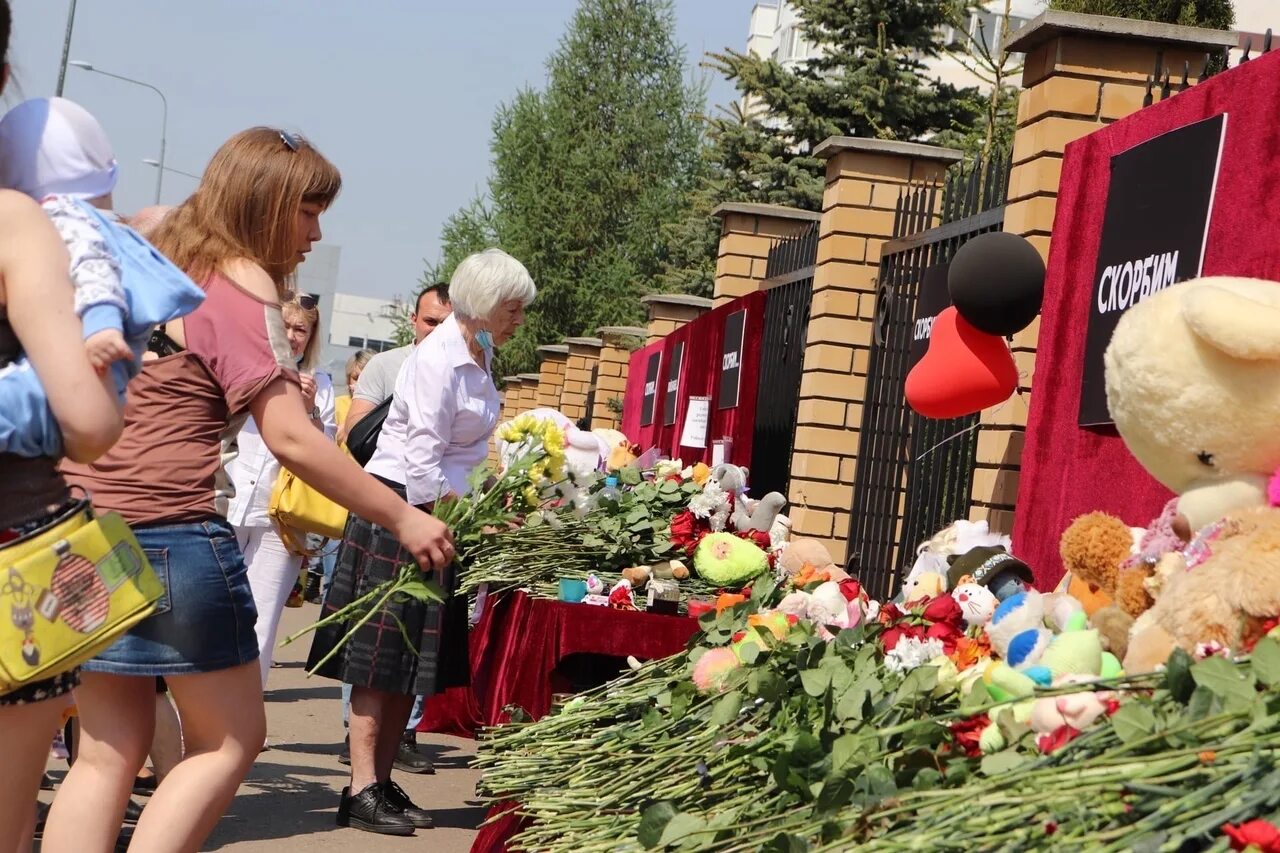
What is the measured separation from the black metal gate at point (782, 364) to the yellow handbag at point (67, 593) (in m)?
6.06

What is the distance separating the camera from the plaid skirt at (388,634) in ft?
17.3

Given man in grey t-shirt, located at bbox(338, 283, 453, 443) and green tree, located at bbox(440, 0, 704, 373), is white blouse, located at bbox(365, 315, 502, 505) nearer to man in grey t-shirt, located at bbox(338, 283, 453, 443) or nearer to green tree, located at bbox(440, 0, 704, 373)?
man in grey t-shirt, located at bbox(338, 283, 453, 443)

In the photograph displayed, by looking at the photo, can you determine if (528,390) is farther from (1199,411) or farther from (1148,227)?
(1199,411)

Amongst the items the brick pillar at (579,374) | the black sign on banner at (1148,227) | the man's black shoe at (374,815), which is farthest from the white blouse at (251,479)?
the brick pillar at (579,374)

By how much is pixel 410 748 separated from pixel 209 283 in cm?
405

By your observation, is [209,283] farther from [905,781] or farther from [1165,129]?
[1165,129]

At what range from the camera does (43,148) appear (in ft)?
8.18

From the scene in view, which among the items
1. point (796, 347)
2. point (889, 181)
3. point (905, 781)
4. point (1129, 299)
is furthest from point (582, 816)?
point (796, 347)

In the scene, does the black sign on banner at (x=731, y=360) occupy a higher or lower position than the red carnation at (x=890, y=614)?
higher

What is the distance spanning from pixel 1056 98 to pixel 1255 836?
149 inches

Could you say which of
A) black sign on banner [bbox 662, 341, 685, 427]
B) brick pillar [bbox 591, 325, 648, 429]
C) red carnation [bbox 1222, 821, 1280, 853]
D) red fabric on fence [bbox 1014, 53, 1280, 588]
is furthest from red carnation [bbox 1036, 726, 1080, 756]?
brick pillar [bbox 591, 325, 648, 429]

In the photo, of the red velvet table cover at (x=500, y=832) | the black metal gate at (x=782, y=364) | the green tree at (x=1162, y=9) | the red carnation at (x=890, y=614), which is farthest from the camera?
the green tree at (x=1162, y=9)

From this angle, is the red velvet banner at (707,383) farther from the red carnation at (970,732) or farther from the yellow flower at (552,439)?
the red carnation at (970,732)

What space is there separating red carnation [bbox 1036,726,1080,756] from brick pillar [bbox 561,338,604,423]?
58.2 ft
